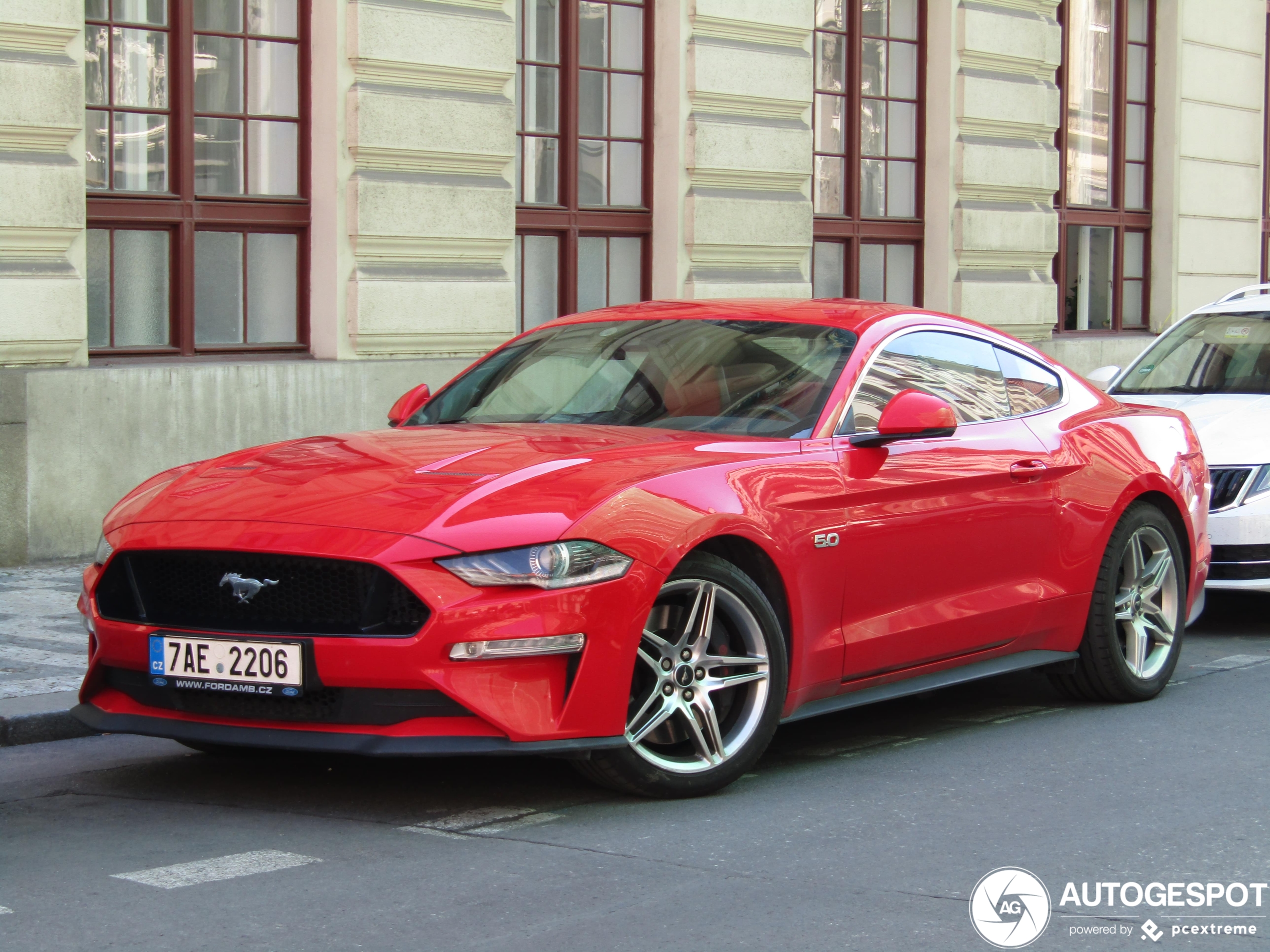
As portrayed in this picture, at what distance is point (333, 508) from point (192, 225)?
6.93 metres

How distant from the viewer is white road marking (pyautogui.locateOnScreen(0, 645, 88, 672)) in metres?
7.49

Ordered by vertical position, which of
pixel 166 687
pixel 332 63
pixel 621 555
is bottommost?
pixel 166 687

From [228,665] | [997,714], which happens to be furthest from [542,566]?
[997,714]

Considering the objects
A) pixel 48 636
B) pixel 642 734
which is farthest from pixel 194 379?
pixel 642 734

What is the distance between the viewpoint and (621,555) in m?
5.21

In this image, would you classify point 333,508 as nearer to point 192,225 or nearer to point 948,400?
point 948,400

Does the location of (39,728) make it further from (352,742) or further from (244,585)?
(352,742)

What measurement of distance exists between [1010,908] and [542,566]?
1531 mm

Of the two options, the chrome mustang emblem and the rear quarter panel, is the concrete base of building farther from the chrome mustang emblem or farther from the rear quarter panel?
the rear quarter panel

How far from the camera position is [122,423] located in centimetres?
1095

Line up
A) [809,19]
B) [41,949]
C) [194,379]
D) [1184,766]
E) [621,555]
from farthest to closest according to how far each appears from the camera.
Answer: [809,19]
[194,379]
[1184,766]
[621,555]
[41,949]

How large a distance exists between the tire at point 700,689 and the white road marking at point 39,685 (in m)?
2.47

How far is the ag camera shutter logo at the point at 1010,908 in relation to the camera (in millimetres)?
4250

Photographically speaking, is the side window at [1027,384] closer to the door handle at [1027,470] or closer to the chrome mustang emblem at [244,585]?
the door handle at [1027,470]
